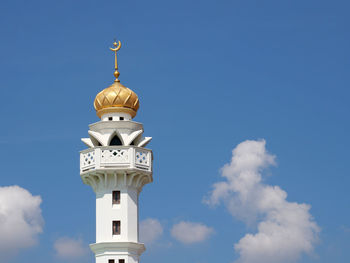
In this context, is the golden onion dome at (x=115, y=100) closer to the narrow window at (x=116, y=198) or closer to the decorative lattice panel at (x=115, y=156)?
the decorative lattice panel at (x=115, y=156)

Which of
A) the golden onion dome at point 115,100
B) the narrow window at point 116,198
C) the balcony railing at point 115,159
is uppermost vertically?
the golden onion dome at point 115,100

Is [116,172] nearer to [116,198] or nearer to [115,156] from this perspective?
[115,156]

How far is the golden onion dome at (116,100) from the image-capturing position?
214ft

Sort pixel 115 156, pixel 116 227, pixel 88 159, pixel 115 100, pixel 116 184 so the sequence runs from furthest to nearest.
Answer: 1. pixel 115 100
2. pixel 88 159
3. pixel 116 184
4. pixel 115 156
5. pixel 116 227

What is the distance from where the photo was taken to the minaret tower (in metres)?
62.6

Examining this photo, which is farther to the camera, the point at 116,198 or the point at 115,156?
the point at 116,198

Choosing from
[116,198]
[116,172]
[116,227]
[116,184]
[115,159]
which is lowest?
[116,227]

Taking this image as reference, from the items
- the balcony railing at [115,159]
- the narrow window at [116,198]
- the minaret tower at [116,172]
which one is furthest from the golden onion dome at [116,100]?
the narrow window at [116,198]

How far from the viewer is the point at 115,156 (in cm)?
6338

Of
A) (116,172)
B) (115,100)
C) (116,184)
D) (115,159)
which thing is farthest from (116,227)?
(115,100)

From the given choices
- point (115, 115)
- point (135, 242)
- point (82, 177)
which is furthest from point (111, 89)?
point (135, 242)

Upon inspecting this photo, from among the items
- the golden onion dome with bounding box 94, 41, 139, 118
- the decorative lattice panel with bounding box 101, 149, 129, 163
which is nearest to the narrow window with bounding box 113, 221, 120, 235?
the decorative lattice panel with bounding box 101, 149, 129, 163

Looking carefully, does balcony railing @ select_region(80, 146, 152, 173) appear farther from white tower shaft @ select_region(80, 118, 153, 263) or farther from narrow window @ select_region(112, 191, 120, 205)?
narrow window @ select_region(112, 191, 120, 205)

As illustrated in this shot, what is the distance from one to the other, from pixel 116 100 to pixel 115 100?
9 centimetres
